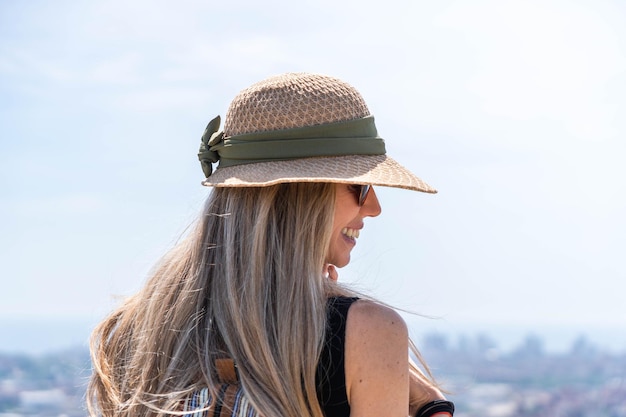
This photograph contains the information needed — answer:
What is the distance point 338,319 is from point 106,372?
0.62 meters

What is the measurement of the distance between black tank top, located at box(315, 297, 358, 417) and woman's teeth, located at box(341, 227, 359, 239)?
283mm

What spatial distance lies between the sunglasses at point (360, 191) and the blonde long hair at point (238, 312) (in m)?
0.08

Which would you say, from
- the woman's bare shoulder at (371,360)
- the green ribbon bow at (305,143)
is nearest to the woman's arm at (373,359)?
the woman's bare shoulder at (371,360)

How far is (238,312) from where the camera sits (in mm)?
2078

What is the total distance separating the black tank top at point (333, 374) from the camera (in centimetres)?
204

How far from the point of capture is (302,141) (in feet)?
7.30

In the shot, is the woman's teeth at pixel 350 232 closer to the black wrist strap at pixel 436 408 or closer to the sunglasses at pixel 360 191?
the sunglasses at pixel 360 191

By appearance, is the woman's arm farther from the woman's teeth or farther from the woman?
the woman's teeth

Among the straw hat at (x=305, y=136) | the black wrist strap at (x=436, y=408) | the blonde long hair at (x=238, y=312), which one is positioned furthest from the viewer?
the black wrist strap at (x=436, y=408)

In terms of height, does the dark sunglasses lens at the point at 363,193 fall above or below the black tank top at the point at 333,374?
above

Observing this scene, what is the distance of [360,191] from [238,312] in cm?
43

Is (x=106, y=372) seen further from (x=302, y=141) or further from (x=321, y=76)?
(x=321, y=76)

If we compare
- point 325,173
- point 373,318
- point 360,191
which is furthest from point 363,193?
point 373,318

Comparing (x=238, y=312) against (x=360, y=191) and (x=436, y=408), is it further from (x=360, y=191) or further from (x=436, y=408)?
(x=436, y=408)
